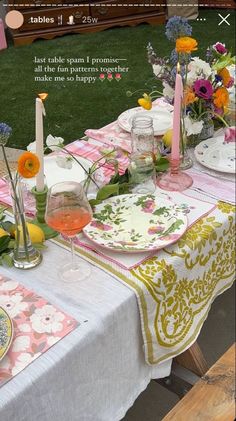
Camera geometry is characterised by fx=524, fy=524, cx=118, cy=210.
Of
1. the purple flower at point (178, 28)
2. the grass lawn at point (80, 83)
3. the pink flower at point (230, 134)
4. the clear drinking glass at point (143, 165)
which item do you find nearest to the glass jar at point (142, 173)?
the clear drinking glass at point (143, 165)

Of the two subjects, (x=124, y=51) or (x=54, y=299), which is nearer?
(x=54, y=299)

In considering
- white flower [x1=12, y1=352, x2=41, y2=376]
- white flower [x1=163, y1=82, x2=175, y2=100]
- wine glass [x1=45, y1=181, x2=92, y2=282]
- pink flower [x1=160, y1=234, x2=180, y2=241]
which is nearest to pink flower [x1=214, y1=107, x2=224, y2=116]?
white flower [x1=163, y1=82, x2=175, y2=100]

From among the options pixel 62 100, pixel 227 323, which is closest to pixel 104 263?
pixel 227 323

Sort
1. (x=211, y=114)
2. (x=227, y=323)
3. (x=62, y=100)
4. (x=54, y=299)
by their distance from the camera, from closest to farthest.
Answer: (x=54, y=299) < (x=211, y=114) < (x=227, y=323) < (x=62, y=100)

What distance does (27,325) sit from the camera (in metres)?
0.88

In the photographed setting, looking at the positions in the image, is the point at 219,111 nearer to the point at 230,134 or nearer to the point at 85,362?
the point at 230,134

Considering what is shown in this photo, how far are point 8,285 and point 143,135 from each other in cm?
55

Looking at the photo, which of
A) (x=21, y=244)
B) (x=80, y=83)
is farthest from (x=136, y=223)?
(x=80, y=83)

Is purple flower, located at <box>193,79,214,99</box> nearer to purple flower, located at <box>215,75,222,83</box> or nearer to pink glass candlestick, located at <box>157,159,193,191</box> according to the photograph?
purple flower, located at <box>215,75,222,83</box>

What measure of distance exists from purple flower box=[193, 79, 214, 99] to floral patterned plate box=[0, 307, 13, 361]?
0.76 m

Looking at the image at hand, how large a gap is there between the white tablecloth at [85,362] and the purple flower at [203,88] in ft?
1.87

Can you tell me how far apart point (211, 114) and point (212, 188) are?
265 mm

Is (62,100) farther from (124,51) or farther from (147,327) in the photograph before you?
(147,327)

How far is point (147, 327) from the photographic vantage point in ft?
3.31
